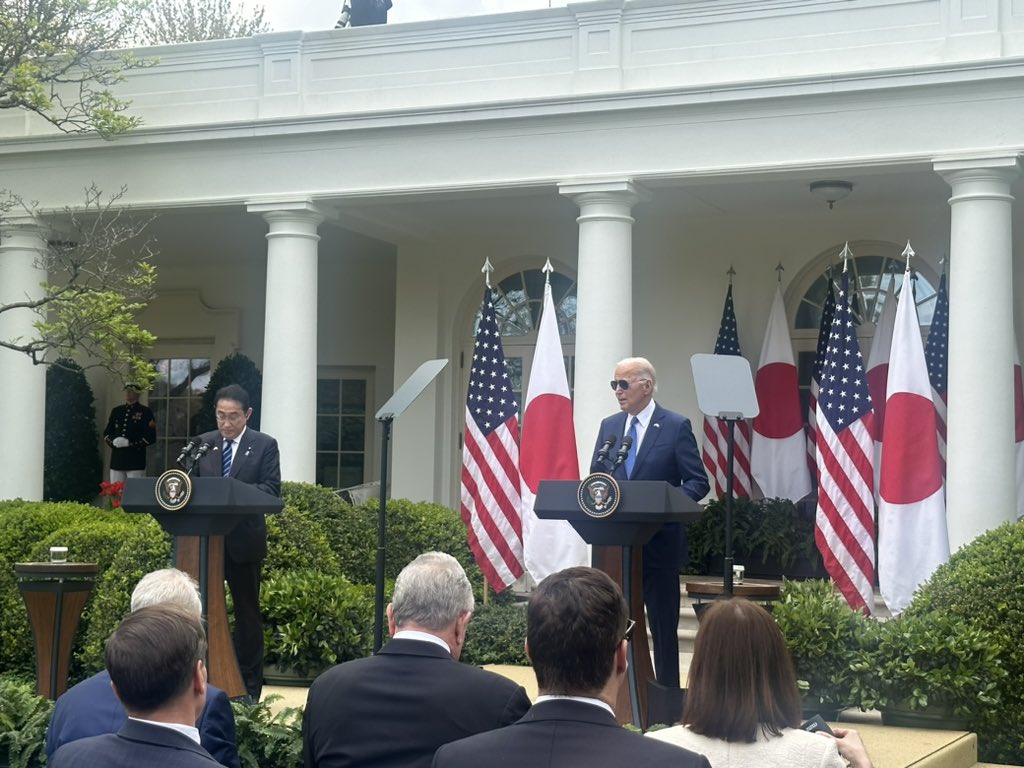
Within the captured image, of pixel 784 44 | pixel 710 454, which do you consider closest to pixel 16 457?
pixel 710 454

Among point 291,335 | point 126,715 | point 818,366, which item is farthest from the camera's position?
point 818,366

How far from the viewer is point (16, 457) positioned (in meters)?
15.0

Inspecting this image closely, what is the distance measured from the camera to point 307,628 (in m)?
9.62

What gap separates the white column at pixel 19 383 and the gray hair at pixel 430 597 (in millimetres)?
11805

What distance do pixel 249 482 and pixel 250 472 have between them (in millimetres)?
85

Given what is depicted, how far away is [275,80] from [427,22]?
5.72ft

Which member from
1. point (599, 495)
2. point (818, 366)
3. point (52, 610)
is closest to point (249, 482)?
point (52, 610)

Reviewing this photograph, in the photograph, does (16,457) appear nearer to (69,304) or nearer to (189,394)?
(69,304)

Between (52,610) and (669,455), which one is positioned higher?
(669,455)

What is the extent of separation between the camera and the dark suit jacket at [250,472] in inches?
321

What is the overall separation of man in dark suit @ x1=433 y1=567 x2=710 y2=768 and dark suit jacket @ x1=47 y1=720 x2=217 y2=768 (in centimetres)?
58

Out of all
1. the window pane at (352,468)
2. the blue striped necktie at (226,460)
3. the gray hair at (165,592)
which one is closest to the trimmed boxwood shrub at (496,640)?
the blue striped necktie at (226,460)

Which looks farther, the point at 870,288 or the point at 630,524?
the point at 870,288

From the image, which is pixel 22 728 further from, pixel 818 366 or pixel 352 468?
pixel 352 468
